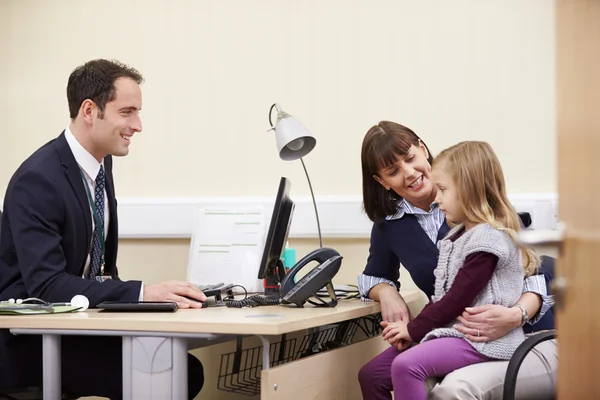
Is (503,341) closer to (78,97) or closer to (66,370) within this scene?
(66,370)

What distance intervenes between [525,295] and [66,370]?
4.00 feet

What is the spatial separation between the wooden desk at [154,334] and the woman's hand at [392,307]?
1.41 ft

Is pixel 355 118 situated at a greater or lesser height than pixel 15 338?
greater

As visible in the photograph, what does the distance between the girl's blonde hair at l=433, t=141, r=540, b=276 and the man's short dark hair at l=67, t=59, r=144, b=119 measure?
1155mm

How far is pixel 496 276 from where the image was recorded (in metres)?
1.93

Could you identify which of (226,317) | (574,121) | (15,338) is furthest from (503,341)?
(15,338)

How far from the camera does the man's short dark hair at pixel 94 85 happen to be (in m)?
2.52

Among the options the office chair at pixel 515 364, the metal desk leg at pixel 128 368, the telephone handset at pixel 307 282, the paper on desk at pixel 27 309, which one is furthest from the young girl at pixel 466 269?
the paper on desk at pixel 27 309

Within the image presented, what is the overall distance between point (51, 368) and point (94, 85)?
1.02m

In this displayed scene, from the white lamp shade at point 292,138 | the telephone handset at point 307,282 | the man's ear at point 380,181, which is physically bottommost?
the telephone handset at point 307,282

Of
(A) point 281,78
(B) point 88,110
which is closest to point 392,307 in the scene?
(B) point 88,110

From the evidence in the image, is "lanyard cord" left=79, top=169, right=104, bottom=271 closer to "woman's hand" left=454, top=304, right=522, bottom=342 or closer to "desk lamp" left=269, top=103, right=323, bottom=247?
"desk lamp" left=269, top=103, right=323, bottom=247

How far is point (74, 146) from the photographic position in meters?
2.43

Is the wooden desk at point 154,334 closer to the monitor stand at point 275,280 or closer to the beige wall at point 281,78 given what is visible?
the monitor stand at point 275,280
